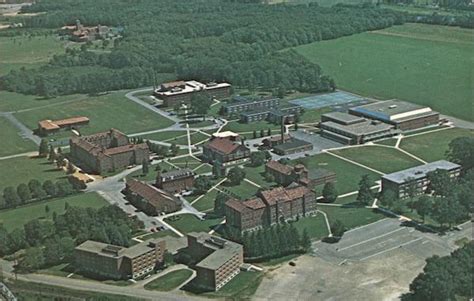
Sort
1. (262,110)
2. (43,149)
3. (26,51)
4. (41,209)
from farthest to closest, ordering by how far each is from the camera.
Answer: (26,51)
(262,110)
(43,149)
(41,209)

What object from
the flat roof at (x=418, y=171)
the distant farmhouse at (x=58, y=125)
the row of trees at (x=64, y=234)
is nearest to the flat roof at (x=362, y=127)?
the flat roof at (x=418, y=171)

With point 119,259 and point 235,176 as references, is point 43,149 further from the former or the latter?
point 119,259

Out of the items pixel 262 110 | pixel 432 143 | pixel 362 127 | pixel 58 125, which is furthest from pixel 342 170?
pixel 58 125

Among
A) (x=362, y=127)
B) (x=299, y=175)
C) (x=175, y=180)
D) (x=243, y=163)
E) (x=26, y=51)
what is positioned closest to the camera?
(x=299, y=175)

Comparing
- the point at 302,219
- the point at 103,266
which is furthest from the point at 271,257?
the point at 103,266

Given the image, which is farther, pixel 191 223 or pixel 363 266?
pixel 191 223

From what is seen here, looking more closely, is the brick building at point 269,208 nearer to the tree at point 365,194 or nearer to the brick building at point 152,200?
the tree at point 365,194

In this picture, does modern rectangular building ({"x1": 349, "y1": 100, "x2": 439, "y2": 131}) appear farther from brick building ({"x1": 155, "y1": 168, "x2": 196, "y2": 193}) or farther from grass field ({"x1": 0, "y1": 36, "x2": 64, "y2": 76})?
grass field ({"x1": 0, "y1": 36, "x2": 64, "y2": 76})

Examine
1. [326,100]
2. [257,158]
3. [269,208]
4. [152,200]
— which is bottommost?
[326,100]
